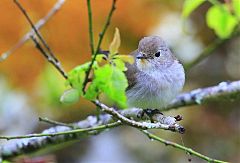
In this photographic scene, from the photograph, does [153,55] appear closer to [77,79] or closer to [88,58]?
[77,79]

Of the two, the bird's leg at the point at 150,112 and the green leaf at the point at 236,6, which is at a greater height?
the green leaf at the point at 236,6

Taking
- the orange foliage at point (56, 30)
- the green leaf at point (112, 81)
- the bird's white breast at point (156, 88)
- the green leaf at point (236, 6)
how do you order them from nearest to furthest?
1. the green leaf at point (112, 81)
2. the green leaf at point (236, 6)
3. the bird's white breast at point (156, 88)
4. the orange foliage at point (56, 30)

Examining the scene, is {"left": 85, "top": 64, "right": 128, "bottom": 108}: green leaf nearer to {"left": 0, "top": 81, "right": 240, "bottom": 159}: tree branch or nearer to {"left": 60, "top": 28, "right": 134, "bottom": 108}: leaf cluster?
{"left": 60, "top": 28, "right": 134, "bottom": 108}: leaf cluster

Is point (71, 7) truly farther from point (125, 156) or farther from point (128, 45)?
point (125, 156)

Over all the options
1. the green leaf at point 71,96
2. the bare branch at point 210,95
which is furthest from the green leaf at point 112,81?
the bare branch at point 210,95

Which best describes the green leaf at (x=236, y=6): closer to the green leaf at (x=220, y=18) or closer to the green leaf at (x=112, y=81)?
the green leaf at (x=220, y=18)

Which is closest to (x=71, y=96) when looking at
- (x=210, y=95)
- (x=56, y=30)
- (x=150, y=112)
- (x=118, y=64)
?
(x=118, y=64)

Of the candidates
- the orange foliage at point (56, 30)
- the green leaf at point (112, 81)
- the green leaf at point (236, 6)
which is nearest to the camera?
the green leaf at point (112, 81)
